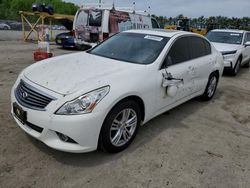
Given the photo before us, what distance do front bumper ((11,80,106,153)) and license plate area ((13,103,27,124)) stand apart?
6cm

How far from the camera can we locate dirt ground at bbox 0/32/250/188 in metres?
2.67

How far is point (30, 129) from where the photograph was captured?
2838 mm

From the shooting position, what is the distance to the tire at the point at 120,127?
2.86m

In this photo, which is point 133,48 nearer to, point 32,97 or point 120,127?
point 120,127

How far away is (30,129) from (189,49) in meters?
3.07

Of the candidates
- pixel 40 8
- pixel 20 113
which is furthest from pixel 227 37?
pixel 40 8

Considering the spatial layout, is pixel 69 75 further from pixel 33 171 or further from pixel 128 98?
pixel 33 171

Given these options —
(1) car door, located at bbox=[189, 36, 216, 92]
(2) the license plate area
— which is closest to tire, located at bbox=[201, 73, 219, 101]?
(1) car door, located at bbox=[189, 36, 216, 92]

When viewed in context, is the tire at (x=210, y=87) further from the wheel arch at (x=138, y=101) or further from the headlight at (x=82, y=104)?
the headlight at (x=82, y=104)

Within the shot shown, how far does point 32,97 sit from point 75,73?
24.1 inches

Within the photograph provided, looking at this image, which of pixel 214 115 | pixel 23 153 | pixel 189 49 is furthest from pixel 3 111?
pixel 214 115

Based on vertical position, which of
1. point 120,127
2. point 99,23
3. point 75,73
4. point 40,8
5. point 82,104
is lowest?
point 120,127

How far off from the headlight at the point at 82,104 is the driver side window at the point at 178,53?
145 centimetres

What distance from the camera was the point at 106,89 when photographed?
9.21 feet
